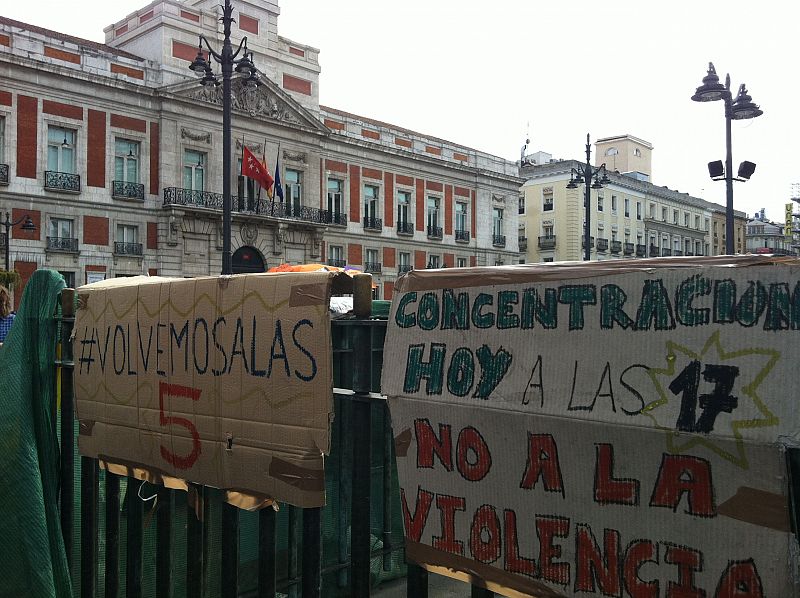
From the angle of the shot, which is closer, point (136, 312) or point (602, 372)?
point (602, 372)

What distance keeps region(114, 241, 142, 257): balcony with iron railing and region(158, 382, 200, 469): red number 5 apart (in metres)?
26.3

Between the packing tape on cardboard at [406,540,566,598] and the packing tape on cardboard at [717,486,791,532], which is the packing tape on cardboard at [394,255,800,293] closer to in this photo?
the packing tape on cardboard at [717,486,791,532]

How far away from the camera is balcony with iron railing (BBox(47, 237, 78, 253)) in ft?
83.3

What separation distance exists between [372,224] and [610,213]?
23433mm

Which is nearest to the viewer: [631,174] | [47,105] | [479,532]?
[479,532]

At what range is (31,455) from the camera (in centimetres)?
343

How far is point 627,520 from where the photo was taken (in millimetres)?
1623

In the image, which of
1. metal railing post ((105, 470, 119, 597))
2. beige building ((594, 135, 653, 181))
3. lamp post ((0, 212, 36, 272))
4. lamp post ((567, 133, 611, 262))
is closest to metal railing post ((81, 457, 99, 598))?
metal railing post ((105, 470, 119, 597))

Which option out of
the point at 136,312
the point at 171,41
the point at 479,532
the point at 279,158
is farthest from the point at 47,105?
the point at 479,532

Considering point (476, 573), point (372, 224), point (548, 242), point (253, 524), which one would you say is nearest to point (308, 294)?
point (476, 573)

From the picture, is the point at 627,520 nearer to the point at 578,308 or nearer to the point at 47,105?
the point at 578,308

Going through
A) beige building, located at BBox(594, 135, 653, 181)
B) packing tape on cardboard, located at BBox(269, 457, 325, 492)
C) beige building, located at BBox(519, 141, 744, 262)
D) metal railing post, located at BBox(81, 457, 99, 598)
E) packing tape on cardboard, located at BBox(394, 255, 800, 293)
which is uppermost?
beige building, located at BBox(594, 135, 653, 181)

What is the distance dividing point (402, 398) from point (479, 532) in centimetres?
39

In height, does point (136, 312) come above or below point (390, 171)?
below
